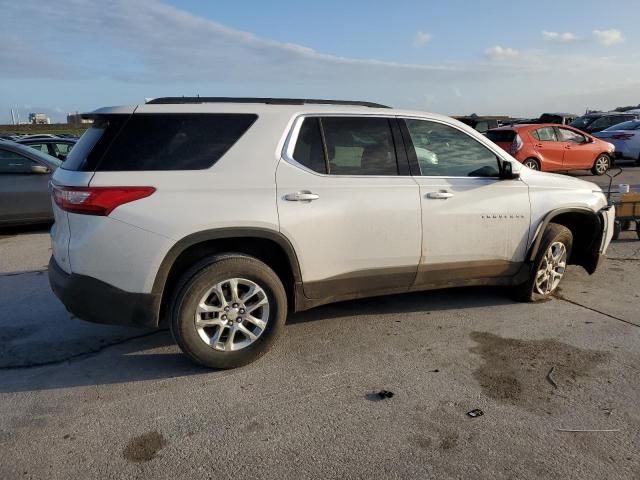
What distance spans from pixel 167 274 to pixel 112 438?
3.32 feet

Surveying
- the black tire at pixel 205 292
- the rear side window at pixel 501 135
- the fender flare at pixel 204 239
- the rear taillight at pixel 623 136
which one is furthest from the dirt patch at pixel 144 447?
the rear taillight at pixel 623 136

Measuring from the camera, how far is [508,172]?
4.29m

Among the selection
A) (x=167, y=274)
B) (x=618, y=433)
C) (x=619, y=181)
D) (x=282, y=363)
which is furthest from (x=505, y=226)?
(x=619, y=181)

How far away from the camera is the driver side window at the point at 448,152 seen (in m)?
4.10

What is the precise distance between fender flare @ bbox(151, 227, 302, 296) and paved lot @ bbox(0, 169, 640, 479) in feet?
2.32

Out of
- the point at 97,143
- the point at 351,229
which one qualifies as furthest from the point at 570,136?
the point at 97,143

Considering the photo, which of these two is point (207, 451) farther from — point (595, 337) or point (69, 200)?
point (595, 337)

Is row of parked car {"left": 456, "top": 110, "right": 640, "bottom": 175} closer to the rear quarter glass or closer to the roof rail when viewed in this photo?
the roof rail

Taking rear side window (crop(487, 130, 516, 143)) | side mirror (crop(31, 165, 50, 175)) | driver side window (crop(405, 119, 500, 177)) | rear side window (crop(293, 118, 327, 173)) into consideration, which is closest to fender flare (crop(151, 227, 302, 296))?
rear side window (crop(293, 118, 327, 173))

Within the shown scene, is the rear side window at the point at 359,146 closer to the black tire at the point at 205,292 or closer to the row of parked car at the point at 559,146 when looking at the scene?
the black tire at the point at 205,292

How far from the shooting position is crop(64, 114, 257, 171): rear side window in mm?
3197

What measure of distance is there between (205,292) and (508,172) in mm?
2682

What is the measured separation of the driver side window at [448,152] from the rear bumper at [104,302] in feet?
7.52

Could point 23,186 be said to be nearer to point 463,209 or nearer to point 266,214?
point 266,214
